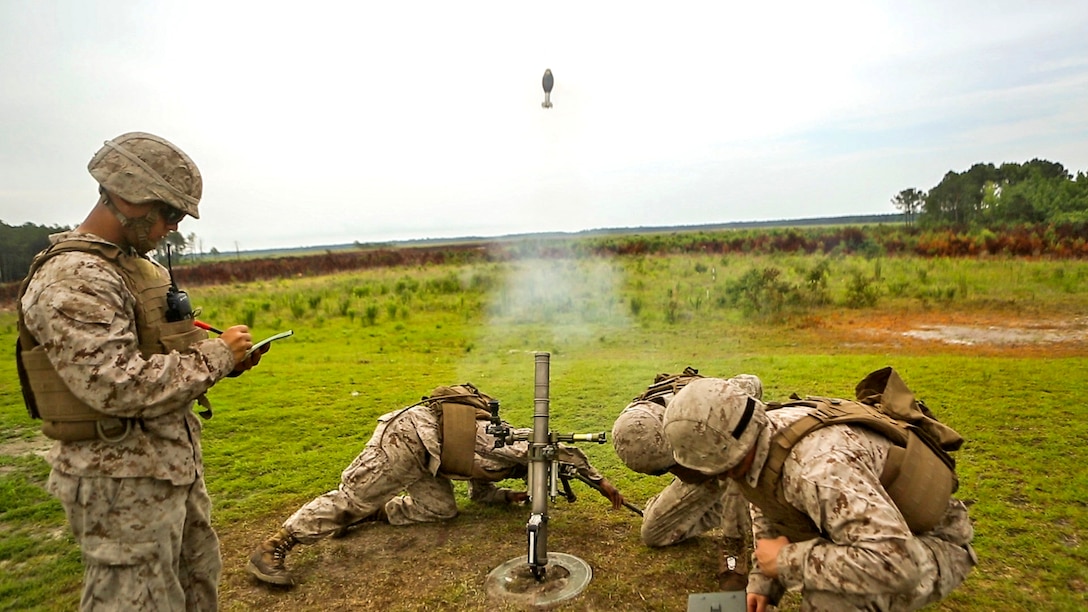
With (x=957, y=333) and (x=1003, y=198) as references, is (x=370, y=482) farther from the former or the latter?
(x=1003, y=198)

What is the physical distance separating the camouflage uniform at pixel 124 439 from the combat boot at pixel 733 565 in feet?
11.4

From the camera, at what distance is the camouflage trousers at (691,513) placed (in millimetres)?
5590

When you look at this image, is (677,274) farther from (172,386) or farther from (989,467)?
(172,386)

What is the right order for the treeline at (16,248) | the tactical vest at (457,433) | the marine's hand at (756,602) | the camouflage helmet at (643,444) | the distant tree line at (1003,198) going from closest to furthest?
1. the marine's hand at (756,602)
2. the camouflage helmet at (643,444)
3. the tactical vest at (457,433)
4. the treeline at (16,248)
5. the distant tree line at (1003,198)

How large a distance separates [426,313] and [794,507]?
18503 millimetres

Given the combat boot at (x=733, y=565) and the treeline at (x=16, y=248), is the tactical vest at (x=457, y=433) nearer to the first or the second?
the combat boot at (x=733, y=565)

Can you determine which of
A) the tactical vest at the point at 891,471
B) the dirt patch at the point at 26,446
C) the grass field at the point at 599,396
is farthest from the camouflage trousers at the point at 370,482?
the dirt patch at the point at 26,446

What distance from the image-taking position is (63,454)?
135 inches

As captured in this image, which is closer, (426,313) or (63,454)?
(63,454)

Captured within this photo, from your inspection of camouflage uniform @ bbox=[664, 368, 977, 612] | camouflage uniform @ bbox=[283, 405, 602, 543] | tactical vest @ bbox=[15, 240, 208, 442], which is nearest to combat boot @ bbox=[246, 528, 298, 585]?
A: camouflage uniform @ bbox=[283, 405, 602, 543]

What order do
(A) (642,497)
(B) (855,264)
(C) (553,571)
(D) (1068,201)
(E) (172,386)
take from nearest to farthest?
(E) (172,386) → (C) (553,571) → (A) (642,497) → (B) (855,264) → (D) (1068,201)

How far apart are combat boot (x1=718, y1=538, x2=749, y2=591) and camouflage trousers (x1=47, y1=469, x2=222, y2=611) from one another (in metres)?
3.44

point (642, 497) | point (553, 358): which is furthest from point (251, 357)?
point (553, 358)

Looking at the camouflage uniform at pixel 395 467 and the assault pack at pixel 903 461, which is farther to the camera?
the camouflage uniform at pixel 395 467
